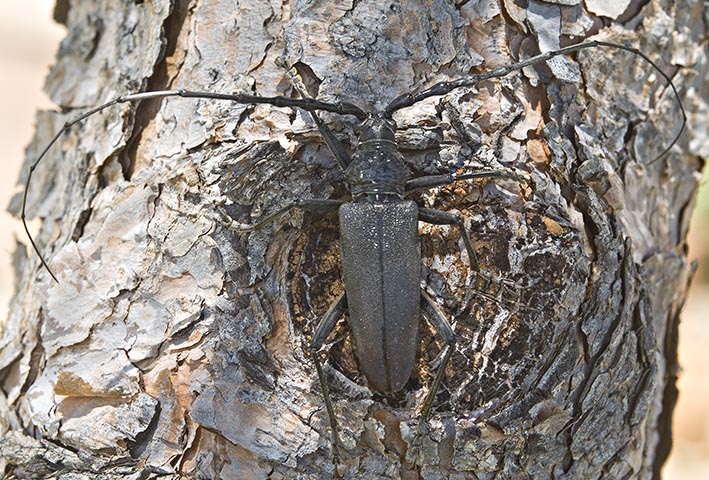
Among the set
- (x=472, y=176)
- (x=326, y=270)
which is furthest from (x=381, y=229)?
(x=472, y=176)

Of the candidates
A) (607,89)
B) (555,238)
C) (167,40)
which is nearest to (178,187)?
(167,40)

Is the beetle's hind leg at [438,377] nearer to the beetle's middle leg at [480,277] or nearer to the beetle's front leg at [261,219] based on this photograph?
the beetle's middle leg at [480,277]

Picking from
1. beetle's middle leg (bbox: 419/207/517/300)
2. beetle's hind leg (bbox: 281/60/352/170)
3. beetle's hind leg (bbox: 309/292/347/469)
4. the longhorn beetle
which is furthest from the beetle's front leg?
beetle's middle leg (bbox: 419/207/517/300)

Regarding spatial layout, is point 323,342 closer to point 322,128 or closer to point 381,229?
point 381,229

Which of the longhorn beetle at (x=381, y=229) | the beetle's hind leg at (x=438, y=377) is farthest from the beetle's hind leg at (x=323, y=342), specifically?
the beetle's hind leg at (x=438, y=377)

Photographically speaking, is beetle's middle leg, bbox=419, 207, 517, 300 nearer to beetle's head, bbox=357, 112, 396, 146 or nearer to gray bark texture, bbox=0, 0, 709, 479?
gray bark texture, bbox=0, 0, 709, 479

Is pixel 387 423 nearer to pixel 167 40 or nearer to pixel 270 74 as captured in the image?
pixel 270 74
